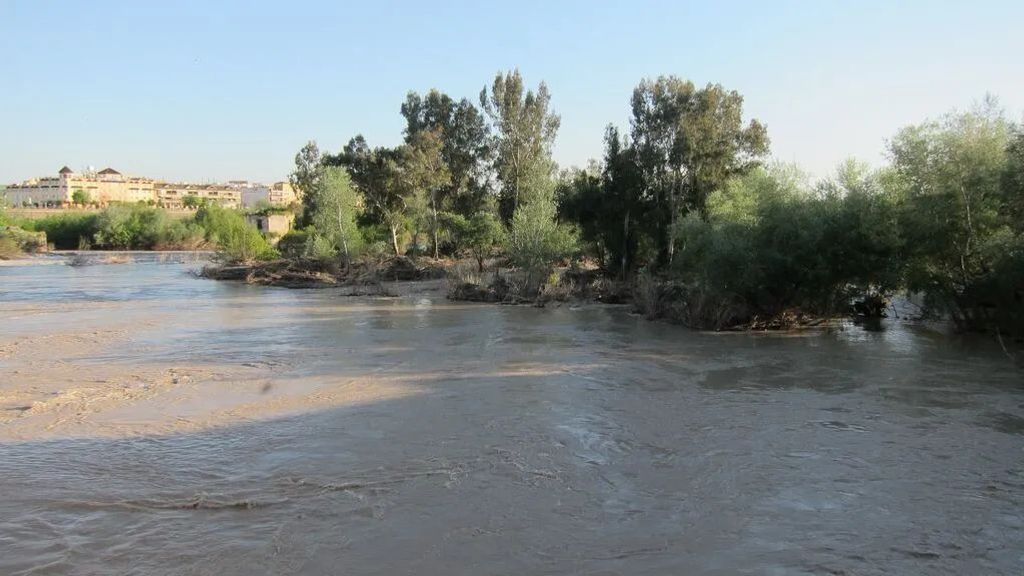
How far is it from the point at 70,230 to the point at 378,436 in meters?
94.0

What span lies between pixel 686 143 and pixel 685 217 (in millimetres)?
2858

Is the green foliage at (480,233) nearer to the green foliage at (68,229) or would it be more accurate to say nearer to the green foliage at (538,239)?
the green foliage at (538,239)

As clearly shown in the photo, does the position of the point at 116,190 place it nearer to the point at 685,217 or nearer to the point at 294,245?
the point at 294,245

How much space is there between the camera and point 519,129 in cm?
4188

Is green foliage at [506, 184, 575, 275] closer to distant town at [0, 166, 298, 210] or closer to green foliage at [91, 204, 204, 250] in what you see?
green foliage at [91, 204, 204, 250]

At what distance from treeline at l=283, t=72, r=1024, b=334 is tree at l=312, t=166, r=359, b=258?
0.35 feet

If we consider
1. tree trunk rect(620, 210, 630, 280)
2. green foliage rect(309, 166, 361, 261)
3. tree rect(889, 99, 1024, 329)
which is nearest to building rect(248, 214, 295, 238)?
green foliage rect(309, 166, 361, 261)

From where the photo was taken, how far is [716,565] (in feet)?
17.8

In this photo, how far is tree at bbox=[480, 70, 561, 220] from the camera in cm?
4153

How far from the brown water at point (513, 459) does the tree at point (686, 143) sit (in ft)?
35.0

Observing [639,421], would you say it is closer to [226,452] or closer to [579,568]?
[579,568]

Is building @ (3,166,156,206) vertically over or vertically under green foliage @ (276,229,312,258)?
over

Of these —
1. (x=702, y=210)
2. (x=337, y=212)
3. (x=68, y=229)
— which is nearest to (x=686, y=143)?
(x=702, y=210)

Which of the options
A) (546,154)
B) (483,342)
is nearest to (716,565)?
(483,342)
